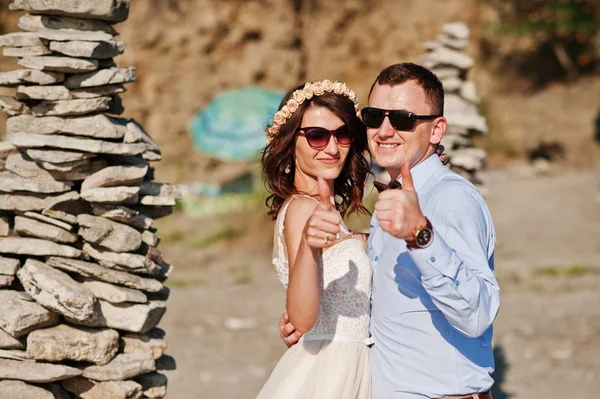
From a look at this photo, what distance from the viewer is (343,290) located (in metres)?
3.17

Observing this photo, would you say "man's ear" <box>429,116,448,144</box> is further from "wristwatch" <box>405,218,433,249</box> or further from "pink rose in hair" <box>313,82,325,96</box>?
"wristwatch" <box>405,218,433,249</box>

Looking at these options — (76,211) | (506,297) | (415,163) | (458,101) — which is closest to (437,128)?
(415,163)

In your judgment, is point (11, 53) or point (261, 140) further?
point (261, 140)

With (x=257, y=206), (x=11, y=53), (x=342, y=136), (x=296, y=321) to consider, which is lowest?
(x=257, y=206)

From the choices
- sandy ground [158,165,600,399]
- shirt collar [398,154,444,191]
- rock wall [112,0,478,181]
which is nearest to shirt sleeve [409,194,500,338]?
shirt collar [398,154,444,191]

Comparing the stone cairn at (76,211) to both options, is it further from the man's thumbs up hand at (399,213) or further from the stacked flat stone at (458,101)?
the stacked flat stone at (458,101)

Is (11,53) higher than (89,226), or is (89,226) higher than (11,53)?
(11,53)

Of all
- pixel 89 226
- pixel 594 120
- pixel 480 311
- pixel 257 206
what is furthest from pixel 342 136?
pixel 594 120

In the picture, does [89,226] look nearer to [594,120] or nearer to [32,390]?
[32,390]

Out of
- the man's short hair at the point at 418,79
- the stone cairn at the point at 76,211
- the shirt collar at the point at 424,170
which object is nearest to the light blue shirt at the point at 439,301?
the shirt collar at the point at 424,170

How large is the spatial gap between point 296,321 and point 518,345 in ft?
18.7

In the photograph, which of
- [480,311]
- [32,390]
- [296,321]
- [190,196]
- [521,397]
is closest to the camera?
[480,311]

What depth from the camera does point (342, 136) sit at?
3.33 m

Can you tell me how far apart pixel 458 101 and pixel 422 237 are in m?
4.22
